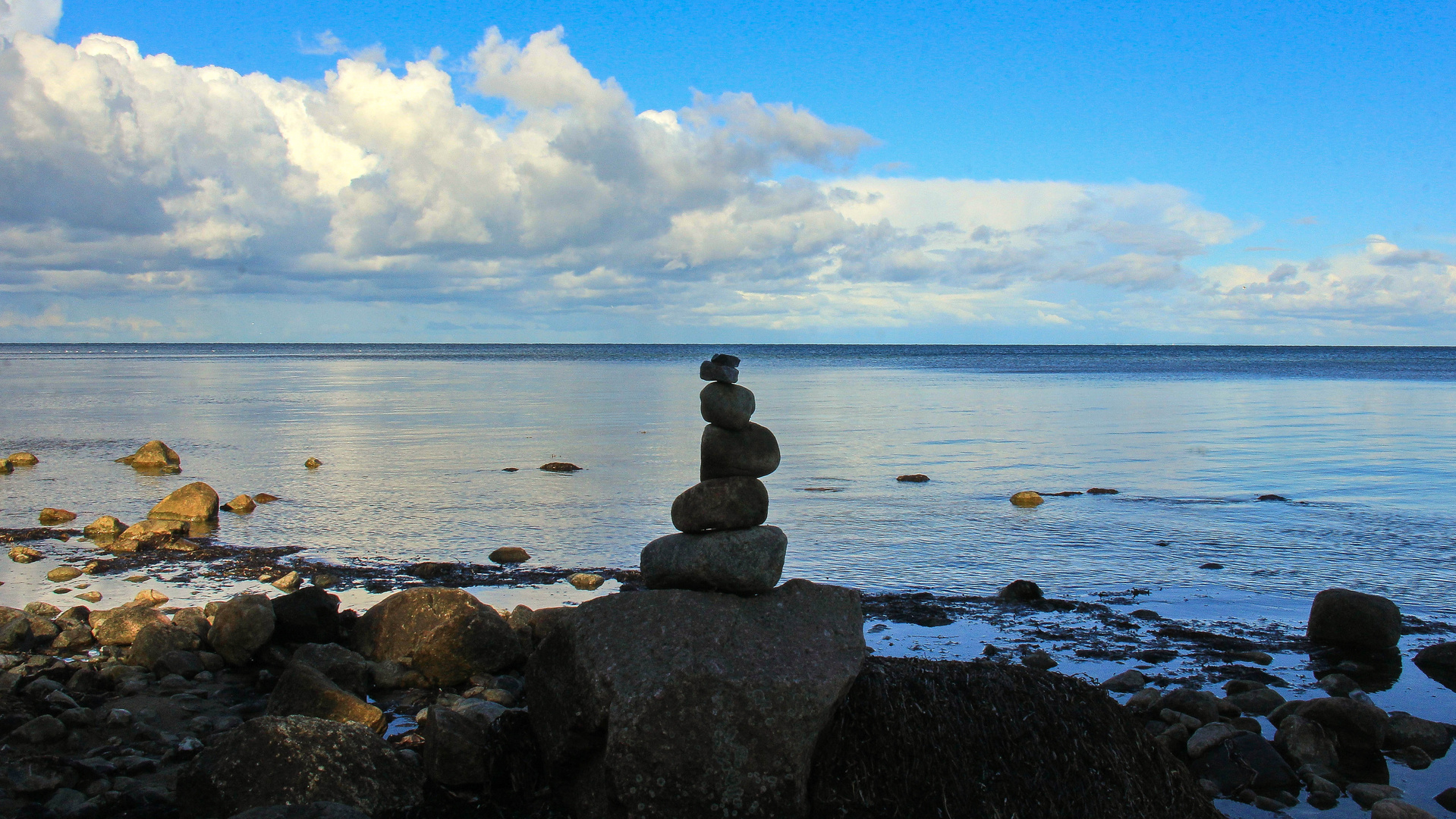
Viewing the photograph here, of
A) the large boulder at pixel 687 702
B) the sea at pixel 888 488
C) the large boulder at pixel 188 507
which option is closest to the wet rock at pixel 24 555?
the sea at pixel 888 488

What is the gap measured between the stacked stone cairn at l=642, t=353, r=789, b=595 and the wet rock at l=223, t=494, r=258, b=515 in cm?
1460

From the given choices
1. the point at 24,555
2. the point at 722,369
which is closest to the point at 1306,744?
the point at 722,369

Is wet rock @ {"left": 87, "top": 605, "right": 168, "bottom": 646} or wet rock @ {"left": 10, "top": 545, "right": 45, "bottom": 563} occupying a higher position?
wet rock @ {"left": 87, "top": 605, "right": 168, "bottom": 646}

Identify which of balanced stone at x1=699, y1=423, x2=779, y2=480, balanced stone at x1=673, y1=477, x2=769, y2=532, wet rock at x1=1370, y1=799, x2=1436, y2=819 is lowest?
wet rock at x1=1370, y1=799, x2=1436, y2=819

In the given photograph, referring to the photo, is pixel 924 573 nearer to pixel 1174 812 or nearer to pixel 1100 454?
pixel 1174 812

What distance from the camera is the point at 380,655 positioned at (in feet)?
36.9

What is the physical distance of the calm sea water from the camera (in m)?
16.6

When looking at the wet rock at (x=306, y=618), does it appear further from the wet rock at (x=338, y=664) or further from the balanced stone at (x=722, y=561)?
the balanced stone at (x=722, y=561)

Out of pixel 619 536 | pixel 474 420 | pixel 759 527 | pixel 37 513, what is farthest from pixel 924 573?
pixel 474 420

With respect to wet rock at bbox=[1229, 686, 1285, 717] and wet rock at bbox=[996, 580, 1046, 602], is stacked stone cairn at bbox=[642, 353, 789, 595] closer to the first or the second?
wet rock at bbox=[1229, 686, 1285, 717]

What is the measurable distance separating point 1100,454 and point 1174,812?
24866 mm

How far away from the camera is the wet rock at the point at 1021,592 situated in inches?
548

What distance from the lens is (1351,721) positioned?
9.30 metres

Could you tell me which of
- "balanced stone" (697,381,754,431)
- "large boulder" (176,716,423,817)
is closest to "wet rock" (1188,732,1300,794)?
"balanced stone" (697,381,754,431)
